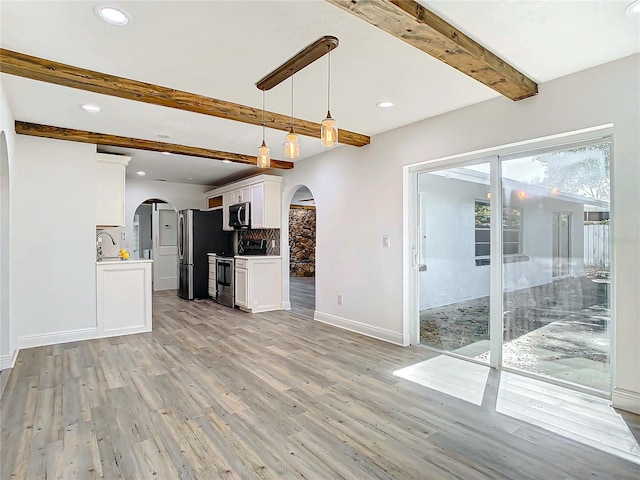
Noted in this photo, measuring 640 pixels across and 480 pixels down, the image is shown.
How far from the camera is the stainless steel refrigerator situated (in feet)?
24.3

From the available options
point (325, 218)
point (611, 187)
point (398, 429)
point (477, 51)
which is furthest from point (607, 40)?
point (325, 218)

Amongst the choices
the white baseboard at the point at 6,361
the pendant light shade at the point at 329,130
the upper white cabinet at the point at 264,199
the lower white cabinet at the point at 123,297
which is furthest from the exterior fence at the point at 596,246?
the white baseboard at the point at 6,361

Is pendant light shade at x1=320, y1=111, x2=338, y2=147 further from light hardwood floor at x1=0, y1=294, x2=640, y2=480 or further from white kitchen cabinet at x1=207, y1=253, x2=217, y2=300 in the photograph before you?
white kitchen cabinet at x1=207, y1=253, x2=217, y2=300

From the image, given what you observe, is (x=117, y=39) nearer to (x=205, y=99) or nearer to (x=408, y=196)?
(x=205, y=99)

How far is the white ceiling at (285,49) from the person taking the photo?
2045 millimetres

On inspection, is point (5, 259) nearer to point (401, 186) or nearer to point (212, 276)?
point (212, 276)

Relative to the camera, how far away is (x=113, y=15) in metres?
2.07

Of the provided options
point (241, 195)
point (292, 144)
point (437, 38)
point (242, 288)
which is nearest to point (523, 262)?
point (437, 38)

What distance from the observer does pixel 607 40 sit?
2.37m

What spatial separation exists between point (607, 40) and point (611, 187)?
41.8 inches

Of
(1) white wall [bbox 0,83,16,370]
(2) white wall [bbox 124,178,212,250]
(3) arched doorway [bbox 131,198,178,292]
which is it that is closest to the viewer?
(1) white wall [bbox 0,83,16,370]

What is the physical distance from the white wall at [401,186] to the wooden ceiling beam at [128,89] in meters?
1.27

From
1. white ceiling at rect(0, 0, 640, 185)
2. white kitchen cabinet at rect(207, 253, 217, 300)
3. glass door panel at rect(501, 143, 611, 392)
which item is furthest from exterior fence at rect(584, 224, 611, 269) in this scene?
white kitchen cabinet at rect(207, 253, 217, 300)

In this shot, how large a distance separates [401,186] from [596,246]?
1.99m
